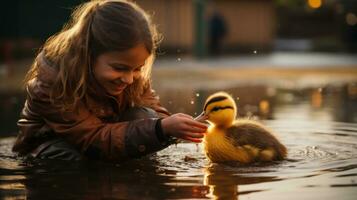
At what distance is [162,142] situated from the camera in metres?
5.68

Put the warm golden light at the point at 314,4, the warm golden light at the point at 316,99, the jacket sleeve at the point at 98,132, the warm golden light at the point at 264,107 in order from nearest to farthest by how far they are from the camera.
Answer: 1. the jacket sleeve at the point at 98,132
2. the warm golden light at the point at 264,107
3. the warm golden light at the point at 316,99
4. the warm golden light at the point at 314,4

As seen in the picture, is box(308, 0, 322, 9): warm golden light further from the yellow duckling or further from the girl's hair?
the girl's hair

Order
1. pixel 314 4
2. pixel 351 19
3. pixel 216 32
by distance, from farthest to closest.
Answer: pixel 314 4, pixel 351 19, pixel 216 32

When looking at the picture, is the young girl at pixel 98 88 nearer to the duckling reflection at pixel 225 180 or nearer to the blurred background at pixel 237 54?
the duckling reflection at pixel 225 180

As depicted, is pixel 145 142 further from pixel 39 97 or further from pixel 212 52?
pixel 212 52

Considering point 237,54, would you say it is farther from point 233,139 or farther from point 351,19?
point 233,139

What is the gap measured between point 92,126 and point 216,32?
1075 inches

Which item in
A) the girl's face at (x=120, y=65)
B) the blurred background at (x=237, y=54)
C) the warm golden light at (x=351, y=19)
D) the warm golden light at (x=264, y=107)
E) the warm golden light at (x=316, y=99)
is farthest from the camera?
the warm golden light at (x=351, y=19)

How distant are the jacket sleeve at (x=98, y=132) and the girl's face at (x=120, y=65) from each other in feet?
0.92

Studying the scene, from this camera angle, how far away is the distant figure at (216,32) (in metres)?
32.8

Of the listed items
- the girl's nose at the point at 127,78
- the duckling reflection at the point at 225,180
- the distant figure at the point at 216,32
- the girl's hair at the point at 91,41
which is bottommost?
the duckling reflection at the point at 225,180

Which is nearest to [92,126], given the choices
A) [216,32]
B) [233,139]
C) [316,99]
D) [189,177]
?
[189,177]

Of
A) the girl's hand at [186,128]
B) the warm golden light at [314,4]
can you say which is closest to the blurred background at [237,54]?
the warm golden light at [314,4]

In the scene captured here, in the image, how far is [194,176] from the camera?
531 centimetres
